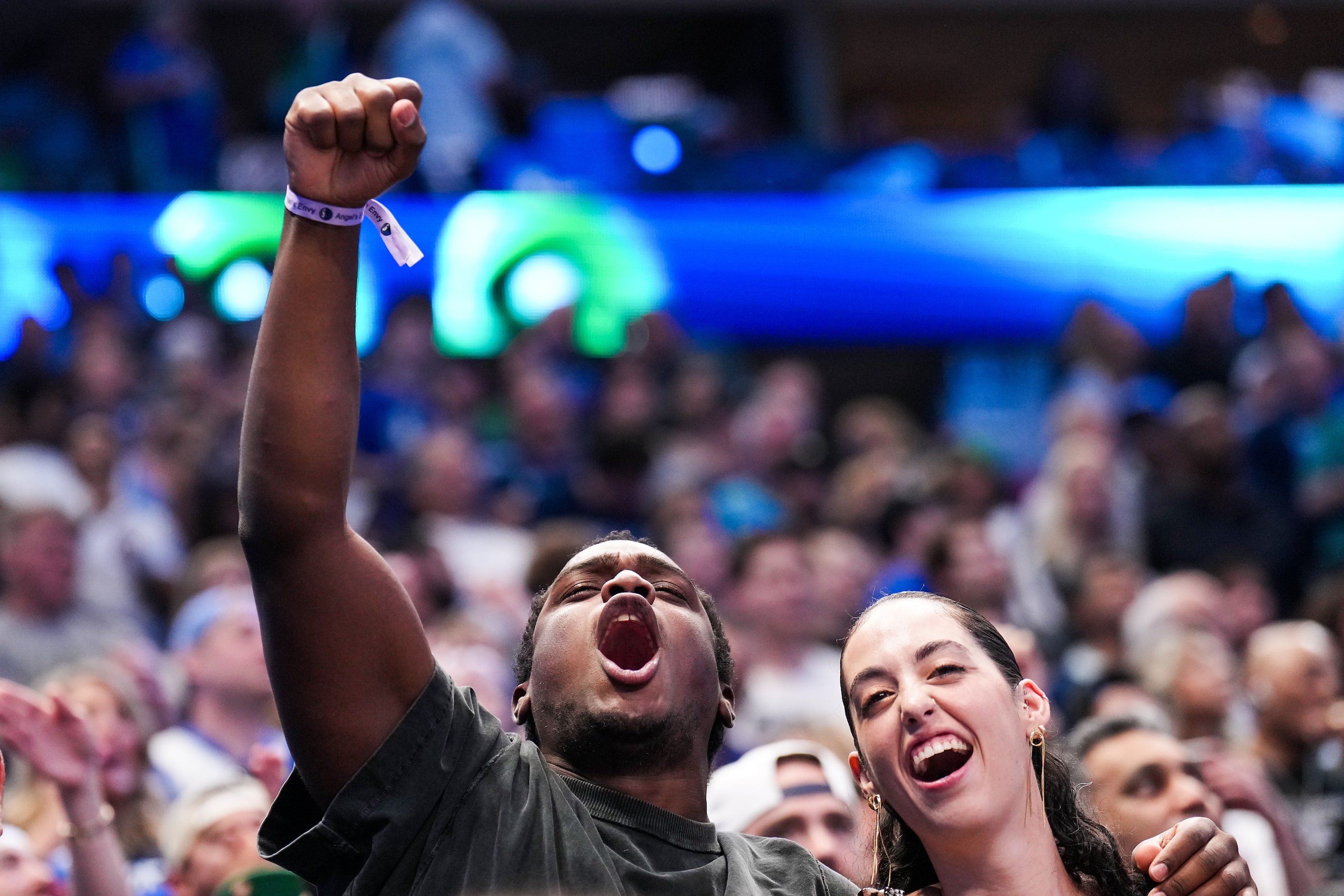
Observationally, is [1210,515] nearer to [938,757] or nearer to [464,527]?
[464,527]

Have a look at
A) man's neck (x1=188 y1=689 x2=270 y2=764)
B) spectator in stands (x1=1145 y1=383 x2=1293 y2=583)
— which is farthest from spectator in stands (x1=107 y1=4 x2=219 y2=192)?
spectator in stands (x1=1145 y1=383 x2=1293 y2=583)

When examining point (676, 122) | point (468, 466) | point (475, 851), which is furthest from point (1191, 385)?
point (475, 851)

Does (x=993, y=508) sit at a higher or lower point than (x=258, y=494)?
lower

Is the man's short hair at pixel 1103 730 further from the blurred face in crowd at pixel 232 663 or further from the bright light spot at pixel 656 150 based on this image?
the bright light spot at pixel 656 150

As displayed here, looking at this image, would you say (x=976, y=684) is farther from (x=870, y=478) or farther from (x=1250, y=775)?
(x=870, y=478)

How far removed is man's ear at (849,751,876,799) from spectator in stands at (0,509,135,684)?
3.30 meters

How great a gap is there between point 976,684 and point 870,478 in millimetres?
4767

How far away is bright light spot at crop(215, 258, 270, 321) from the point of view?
7566mm

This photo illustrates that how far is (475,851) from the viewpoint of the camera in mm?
2045

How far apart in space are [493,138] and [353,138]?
274 inches

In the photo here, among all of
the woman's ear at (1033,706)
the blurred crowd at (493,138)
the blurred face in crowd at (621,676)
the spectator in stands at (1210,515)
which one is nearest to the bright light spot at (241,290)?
the blurred crowd at (493,138)

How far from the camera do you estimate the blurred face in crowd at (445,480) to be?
20.8 feet

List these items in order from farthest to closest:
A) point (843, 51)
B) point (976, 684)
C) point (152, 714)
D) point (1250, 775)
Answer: point (843, 51) < point (152, 714) < point (1250, 775) < point (976, 684)

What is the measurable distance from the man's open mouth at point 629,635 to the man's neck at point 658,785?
15 centimetres
